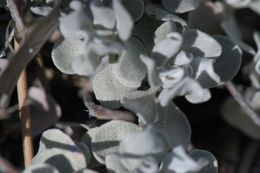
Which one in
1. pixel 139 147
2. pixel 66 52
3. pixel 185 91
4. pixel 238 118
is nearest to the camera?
pixel 139 147

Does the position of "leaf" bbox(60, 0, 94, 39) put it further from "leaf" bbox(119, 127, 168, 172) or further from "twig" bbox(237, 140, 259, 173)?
"twig" bbox(237, 140, 259, 173)

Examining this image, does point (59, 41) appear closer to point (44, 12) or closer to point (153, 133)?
point (44, 12)

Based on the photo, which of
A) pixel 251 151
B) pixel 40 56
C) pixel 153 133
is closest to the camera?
pixel 153 133

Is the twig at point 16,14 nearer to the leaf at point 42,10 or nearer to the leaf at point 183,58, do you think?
the leaf at point 42,10

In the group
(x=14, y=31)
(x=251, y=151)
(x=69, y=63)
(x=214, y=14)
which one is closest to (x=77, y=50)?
(x=69, y=63)

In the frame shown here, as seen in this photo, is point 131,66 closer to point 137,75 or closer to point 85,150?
point 137,75

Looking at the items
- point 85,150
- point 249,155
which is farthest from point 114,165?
point 249,155
